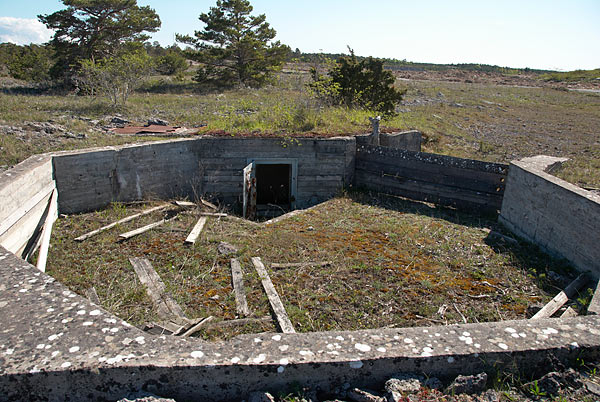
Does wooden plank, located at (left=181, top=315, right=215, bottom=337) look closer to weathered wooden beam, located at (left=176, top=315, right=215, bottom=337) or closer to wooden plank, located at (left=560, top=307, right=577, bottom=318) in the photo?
weathered wooden beam, located at (left=176, top=315, right=215, bottom=337)

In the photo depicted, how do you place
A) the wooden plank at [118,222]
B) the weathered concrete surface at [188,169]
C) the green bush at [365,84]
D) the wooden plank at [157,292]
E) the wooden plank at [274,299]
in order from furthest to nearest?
the green bush at [365,84] < the weathered concrete surface at [188,169] < the wooden plank at [118,222] < the wooden plank at [157,292] < the wooden plank at [274,299]

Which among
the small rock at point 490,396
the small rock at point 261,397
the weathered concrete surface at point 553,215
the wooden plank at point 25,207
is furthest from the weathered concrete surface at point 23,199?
the weathered concrete surface at point 553,215

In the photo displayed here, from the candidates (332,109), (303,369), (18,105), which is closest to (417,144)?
(332,109)

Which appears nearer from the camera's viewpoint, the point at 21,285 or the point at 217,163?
the point at 21,285

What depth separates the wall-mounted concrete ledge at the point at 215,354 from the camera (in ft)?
7.66

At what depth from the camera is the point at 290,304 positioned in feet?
15.7

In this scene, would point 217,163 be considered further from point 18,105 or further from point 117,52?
point 117,52

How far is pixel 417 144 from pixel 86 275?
9607mm

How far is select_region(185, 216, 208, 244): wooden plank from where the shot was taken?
629 cm

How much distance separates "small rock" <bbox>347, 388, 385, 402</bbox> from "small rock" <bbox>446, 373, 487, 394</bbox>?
1.60 feet

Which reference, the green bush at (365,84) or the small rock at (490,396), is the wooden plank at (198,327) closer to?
the small rock at (490,396)

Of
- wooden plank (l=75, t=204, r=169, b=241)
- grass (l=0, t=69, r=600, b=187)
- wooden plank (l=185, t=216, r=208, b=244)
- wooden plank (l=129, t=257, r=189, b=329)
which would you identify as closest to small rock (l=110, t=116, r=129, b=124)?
grass (l=0, t=69, r=600, b=187)

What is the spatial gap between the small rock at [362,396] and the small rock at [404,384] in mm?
91

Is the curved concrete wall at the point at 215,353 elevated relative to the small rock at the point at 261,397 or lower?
elevated
